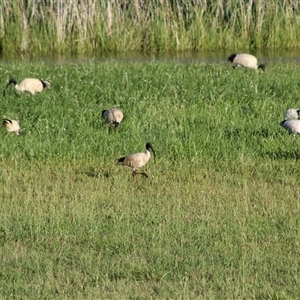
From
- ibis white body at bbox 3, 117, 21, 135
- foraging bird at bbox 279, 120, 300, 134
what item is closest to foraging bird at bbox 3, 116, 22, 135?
ibis white body at bbox 3, 117, 21, 135

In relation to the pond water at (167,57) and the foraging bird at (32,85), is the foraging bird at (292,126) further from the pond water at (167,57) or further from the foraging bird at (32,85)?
the pond water at (167,57)

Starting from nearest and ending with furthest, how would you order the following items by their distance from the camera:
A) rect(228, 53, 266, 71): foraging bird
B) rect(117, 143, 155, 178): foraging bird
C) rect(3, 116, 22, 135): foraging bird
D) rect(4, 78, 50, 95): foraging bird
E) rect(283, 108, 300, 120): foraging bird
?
rect(117, 143, 155, 178): foraging bird < rect(3, 116, 22, 135): foraging bird < rect(283, 108, 300, 120): foraging bird < rect(4, 78, 50, 95): foraging bird < rect(228, 53, 266, 71): foraging bird

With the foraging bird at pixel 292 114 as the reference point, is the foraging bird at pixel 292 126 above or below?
above

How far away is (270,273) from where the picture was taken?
21.0 ft

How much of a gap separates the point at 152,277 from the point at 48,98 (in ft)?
21.5

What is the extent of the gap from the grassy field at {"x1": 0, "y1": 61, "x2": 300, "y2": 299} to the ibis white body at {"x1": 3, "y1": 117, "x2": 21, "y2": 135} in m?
0.13

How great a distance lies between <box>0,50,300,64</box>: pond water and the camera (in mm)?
18719

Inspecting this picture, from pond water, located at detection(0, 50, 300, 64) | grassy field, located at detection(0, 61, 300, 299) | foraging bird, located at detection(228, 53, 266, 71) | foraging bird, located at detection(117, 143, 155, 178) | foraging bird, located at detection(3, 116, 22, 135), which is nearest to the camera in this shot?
grassy field, located at detection(0, 61, 300, 299)

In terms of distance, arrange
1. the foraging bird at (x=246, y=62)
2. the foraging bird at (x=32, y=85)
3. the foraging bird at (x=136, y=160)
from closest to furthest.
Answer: the foraging bird at (x=136, y=160)
the foraging bird at (x=32, y=85)
the foraging bird at (x=246, y=62)

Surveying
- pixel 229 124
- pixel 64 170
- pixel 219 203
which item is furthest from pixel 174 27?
pixel 219 203

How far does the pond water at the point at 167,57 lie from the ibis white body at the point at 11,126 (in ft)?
25.6

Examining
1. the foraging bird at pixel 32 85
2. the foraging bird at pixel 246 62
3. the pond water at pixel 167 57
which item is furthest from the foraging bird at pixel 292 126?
the pond water at pixel 167 57

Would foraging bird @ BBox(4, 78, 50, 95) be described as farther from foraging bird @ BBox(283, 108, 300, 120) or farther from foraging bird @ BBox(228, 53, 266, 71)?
foraging bird @ BBox(228, 53, 266, 71)

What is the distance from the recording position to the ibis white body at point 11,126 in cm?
1084
